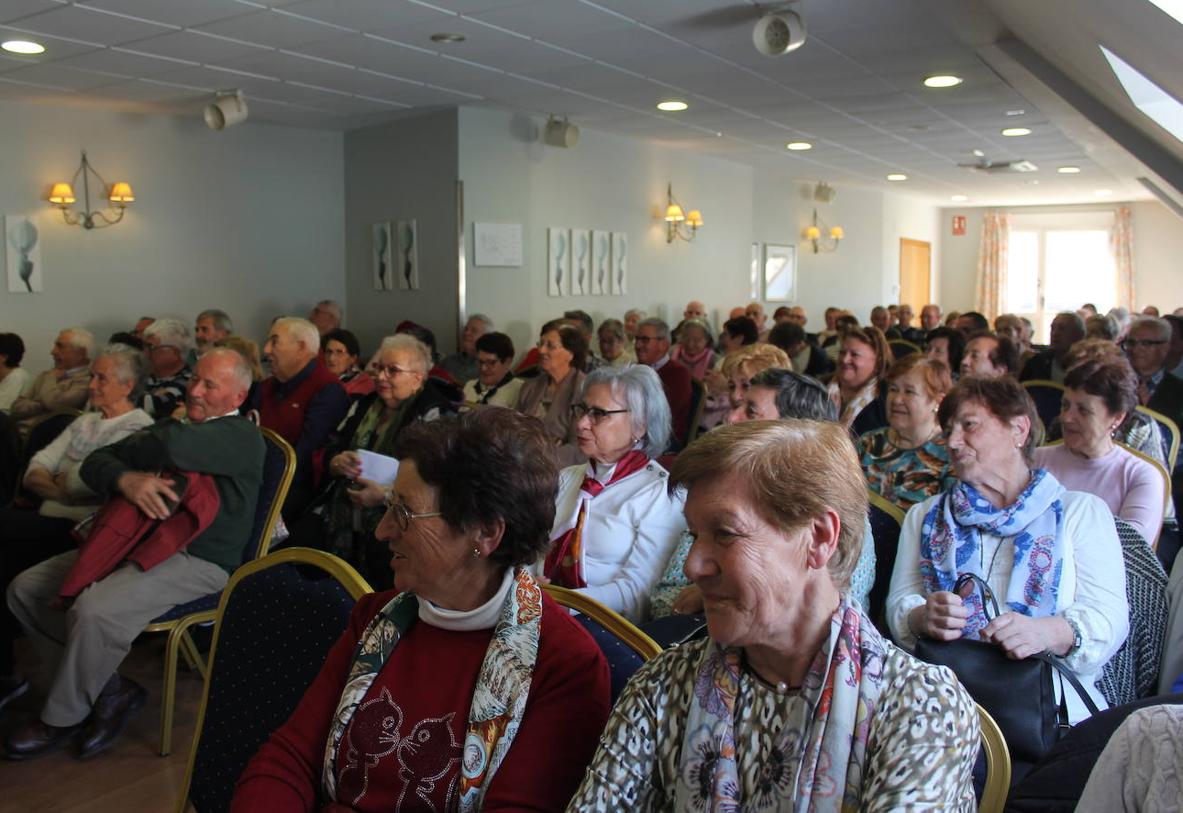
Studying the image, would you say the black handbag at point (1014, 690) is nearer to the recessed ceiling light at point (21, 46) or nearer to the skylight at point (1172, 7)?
the skylight at point (1172, 7)

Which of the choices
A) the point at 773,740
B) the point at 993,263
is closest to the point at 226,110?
the point at 773,740

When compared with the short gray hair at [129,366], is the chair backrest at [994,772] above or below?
below

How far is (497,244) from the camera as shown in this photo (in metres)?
8.49

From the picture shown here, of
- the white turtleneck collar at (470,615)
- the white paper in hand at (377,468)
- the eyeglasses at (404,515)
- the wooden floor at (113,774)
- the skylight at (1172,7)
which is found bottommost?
the wooden floor at (113,774)

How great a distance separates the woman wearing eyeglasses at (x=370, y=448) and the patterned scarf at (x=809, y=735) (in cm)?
234

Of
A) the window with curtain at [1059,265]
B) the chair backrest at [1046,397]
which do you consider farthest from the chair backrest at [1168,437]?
the window with curtain at [1059,265]

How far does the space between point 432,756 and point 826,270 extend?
544 inches

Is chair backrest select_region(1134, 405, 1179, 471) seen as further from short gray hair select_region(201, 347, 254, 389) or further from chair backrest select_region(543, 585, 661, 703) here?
short gray hair select_region(201, 347, 254, 389)

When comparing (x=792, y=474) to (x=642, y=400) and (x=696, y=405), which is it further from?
(x=696, y=405)

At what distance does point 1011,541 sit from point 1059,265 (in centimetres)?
1807

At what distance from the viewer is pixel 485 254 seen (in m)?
8.41

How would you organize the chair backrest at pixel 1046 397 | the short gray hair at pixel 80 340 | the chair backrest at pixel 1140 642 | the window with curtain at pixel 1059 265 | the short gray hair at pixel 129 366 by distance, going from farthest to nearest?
the window with curtain at pixel 1059 265 → the short gray hair at pixel 80 340 → the chair backrest at pixel 1046 397 → the short gray hair at pixel 129 366 → the chair backrest at pixel 1140 642

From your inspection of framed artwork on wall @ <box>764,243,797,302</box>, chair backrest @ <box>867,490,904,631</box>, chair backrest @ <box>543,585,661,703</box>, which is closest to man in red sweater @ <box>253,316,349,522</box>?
chair backrest @ <box>867,490,904,631</box>

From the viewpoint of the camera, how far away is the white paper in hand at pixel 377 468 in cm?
352
